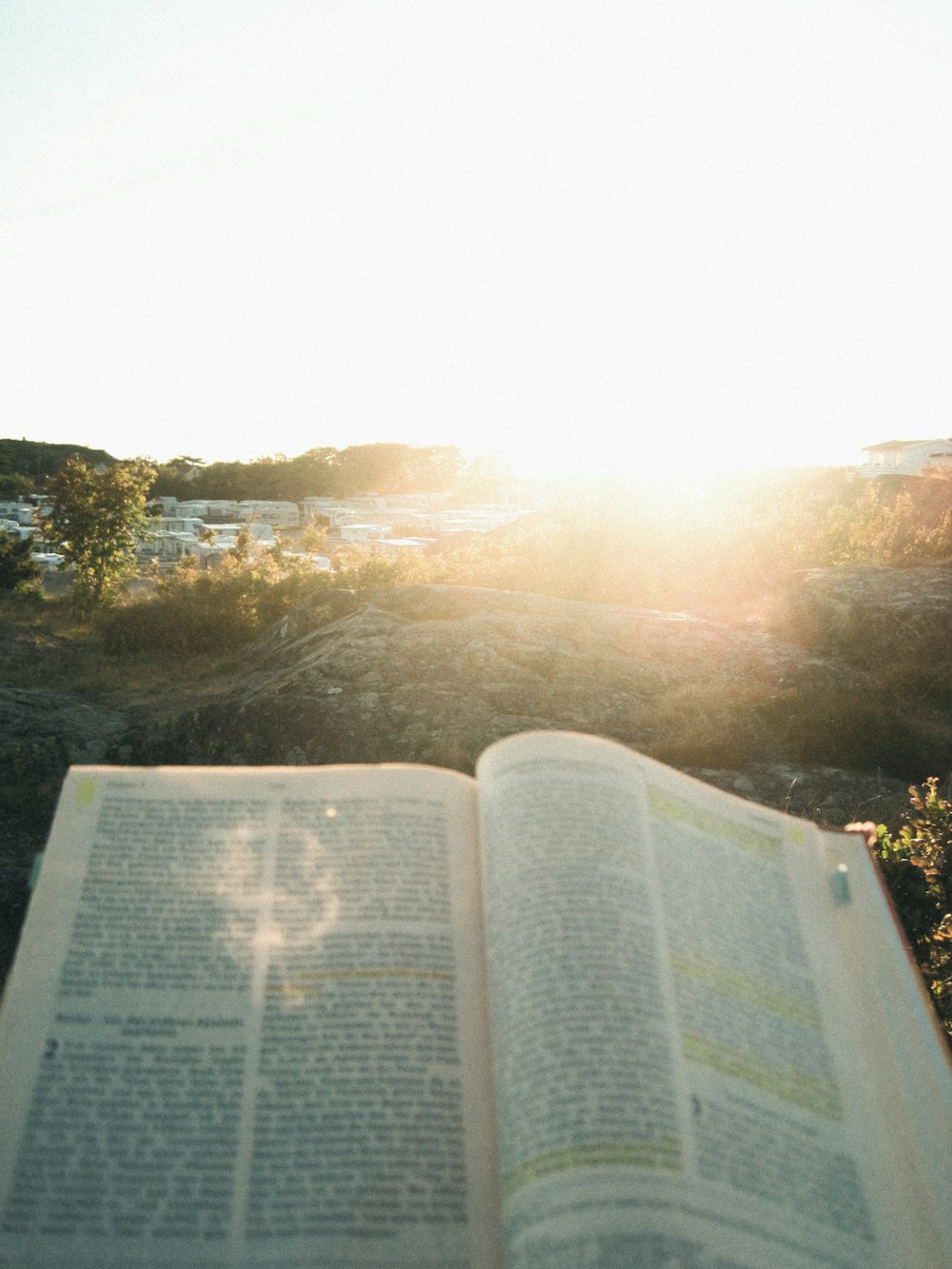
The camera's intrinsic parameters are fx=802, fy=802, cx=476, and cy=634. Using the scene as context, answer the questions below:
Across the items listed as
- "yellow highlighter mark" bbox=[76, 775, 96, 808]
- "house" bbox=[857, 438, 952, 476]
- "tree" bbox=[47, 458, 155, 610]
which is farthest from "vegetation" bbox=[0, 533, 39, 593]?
"house" bbox=[857, 438, 952, 476]

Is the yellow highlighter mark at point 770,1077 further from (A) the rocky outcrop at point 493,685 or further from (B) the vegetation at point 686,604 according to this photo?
(A) the rocky outcrop at point 493,685

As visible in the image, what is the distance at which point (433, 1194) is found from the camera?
3.87 ft

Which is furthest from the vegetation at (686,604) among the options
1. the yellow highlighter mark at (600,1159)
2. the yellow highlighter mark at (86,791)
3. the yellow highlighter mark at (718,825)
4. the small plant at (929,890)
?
the yellow highlighter mark at (86,791)

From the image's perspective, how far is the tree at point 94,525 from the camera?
64.1 ft

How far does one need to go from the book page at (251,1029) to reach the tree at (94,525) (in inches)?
773

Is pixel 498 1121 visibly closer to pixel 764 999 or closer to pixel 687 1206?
pixel 687 1206

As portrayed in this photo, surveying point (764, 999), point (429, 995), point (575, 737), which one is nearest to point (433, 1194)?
point (429, 995)

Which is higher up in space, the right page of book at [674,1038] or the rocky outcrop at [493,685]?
the right page of book at [674,1038]

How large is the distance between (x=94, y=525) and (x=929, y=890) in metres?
20.5

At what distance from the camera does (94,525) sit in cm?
1962

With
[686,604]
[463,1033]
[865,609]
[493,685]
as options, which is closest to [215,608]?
[686,604]

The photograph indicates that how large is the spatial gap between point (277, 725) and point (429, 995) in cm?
577

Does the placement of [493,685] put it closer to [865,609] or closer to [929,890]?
[865,609]

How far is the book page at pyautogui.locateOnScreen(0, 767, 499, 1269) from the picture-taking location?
1.16 metres
